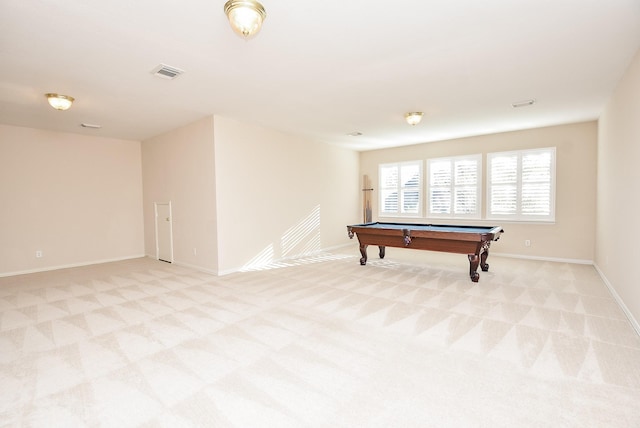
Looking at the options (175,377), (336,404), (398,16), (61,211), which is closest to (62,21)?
(398,16)

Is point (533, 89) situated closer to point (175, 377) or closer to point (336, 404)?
point (336, 404)

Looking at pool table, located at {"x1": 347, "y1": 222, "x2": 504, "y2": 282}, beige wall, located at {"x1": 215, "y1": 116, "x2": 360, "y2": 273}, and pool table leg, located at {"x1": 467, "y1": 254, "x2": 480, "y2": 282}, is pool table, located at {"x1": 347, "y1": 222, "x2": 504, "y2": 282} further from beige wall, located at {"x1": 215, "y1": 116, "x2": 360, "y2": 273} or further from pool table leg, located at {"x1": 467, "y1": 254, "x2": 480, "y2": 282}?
beige wall, located at {"x1": 215, "y1": 116, "x2": 360, "y2": 273}

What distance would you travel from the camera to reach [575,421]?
1671 millimetres

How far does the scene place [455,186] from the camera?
7051 millimetres

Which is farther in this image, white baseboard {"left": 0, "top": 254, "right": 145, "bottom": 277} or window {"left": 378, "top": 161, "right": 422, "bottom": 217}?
window {"left": 378, "top": 161, "right": 422, "bottom": 217}

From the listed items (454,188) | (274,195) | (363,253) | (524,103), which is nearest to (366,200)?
(454,188)

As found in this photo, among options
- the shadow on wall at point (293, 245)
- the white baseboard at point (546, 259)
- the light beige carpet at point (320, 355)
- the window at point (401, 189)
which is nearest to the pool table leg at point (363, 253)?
the light beige carpet at point (320, 355)

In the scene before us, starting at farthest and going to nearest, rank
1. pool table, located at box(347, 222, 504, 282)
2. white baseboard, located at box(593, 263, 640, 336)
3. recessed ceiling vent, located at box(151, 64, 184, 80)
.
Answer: pool table, located at box(347, 222, 504, 282) → recessed ceiling vent, located at box(151, 64, 184, 80) → white baseboard, located at box(593, 263, 640, 336)

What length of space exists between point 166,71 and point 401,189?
6.19 m

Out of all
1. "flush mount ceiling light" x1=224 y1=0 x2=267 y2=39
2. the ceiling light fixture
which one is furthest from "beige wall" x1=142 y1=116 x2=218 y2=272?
the ceiling light fixture

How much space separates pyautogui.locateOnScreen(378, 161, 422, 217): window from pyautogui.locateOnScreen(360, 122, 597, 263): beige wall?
5.13ft

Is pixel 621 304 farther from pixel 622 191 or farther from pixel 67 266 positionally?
pixel 67 266

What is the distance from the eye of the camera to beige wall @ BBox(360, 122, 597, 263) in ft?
18.3

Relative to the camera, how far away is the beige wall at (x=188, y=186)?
5.15 m
